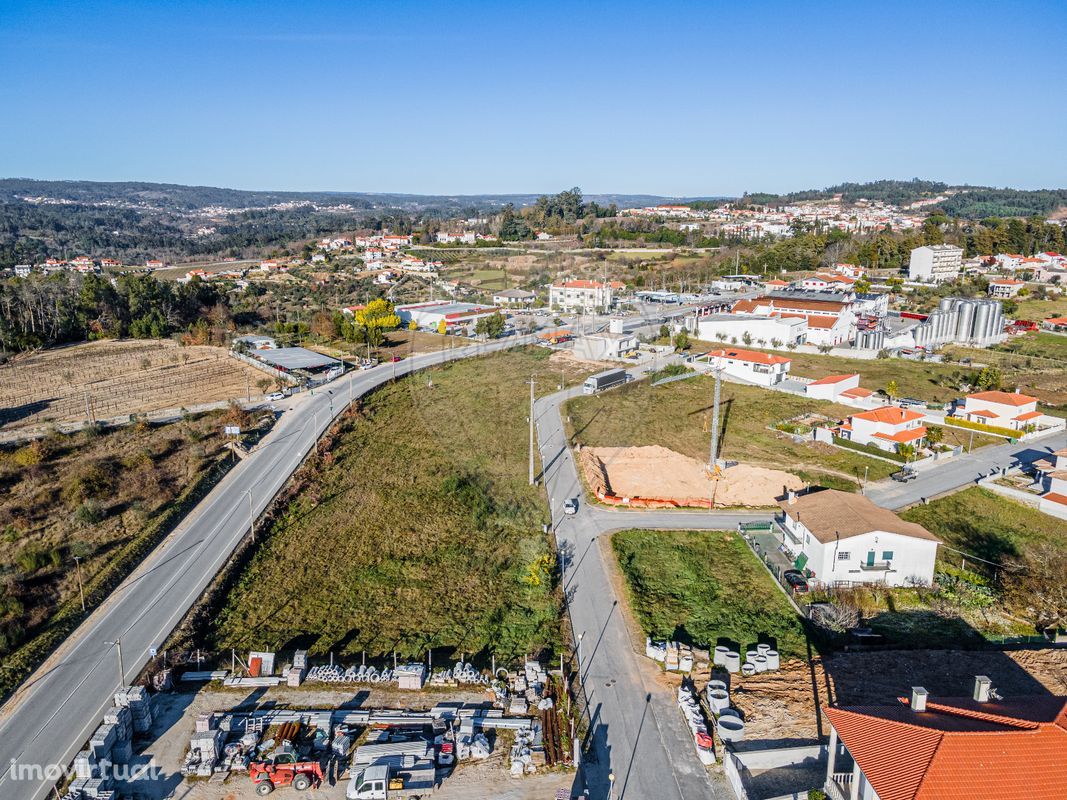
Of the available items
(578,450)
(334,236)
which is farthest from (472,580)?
(334,236)

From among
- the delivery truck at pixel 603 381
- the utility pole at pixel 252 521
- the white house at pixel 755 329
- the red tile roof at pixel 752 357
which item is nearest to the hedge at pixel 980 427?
the red tile roof at pixel 752 357

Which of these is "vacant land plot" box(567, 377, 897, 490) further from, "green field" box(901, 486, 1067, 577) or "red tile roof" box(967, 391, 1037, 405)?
"red tile roof" box(967, 391, 1037, 405)

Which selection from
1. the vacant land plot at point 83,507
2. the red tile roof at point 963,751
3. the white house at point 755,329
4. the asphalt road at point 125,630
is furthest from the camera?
the white house at point 755,329

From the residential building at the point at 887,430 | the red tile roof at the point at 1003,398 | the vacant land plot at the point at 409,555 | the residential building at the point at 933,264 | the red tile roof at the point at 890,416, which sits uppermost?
the residential building at the point at 933,264

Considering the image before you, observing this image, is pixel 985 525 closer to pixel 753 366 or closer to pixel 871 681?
pixel 871 681

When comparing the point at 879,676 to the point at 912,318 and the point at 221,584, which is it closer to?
the point at 221,584

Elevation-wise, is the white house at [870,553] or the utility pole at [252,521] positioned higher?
the white house at [870,553]

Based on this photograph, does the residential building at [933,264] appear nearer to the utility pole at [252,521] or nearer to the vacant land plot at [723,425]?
the vacant land plot at [723,425]
